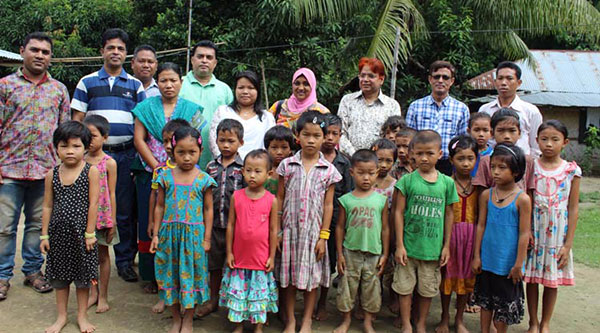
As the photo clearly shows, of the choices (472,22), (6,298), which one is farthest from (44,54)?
(472,22)

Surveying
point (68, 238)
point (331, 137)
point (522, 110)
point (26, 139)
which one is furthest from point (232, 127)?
point (522, 110)

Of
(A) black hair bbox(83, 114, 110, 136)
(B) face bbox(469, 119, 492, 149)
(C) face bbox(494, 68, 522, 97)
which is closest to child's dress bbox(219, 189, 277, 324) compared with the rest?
(A) black hair bbox(83, 114, 110, 136)

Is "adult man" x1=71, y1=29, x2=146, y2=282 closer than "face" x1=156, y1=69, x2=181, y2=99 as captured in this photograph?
No

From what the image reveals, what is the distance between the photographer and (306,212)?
3543mm

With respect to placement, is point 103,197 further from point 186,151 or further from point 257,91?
point 257,91

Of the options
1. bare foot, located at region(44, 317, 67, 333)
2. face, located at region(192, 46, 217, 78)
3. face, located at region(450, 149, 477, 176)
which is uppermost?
face, located at region(192, 46, 217, 78)

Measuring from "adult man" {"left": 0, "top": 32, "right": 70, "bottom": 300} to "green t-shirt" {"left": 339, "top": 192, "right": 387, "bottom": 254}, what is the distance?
2608 millimetres

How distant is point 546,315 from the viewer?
3.69 meters

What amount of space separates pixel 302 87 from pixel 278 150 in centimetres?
68

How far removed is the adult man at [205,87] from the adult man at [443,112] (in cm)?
188

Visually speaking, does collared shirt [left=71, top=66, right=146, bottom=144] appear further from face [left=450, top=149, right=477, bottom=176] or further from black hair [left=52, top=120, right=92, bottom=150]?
face [left=450, top=149, right=477, bottom=176]

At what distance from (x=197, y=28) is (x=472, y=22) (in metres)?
6.02

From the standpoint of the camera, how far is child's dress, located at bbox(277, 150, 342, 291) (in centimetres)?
353

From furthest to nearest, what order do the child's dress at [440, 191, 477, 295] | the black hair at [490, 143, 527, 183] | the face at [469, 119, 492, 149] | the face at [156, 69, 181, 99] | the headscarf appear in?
the headscarf, the face at [156, 69, 181, 99], the face at [469, 119, 492, 149], the child's dress at [440, 191, 477, 295], the black hair at [490, 143, 527, 183]
